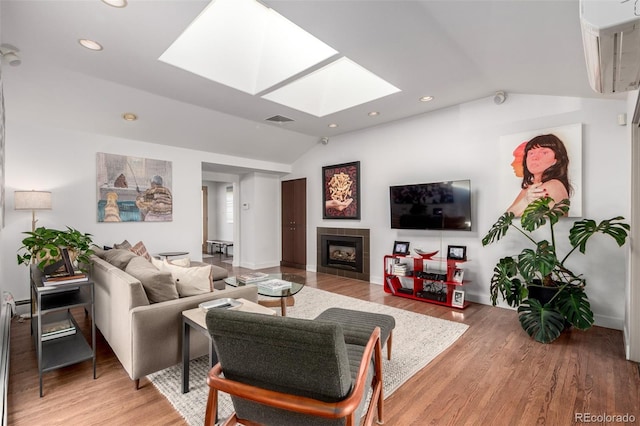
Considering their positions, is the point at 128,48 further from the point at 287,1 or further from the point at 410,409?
the point at 410,409

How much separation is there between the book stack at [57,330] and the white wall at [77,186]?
1.51 metres

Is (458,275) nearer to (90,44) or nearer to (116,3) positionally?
(116,3)

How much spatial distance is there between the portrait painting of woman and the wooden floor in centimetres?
156

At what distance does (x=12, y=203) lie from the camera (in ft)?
12.1

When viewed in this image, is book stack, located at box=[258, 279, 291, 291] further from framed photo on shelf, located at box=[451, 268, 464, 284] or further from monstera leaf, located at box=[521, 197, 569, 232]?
monstera leaf, located at box=[521, 197, 569, 232]

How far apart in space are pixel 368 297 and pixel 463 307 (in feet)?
4.20

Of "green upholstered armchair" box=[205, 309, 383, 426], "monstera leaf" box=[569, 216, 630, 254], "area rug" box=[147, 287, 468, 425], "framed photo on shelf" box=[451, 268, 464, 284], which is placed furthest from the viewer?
"framed photo on shelf" box=[451, 268, 464, 284]

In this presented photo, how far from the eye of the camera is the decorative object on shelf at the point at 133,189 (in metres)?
4.45

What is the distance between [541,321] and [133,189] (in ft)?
18.7

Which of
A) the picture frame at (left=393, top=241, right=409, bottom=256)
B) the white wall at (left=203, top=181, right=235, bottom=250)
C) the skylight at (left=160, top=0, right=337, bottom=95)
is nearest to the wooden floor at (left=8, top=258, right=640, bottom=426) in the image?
the picture frame at (left=393, top=241, right=409, bottom=256)

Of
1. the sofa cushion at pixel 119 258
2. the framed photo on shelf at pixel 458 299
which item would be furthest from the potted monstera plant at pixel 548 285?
the sofa cushion at pixel 119 258

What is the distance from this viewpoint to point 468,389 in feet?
6.86

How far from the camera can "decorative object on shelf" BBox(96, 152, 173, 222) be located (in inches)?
175

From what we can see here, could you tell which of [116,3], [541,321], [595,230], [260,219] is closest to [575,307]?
[541,321]
